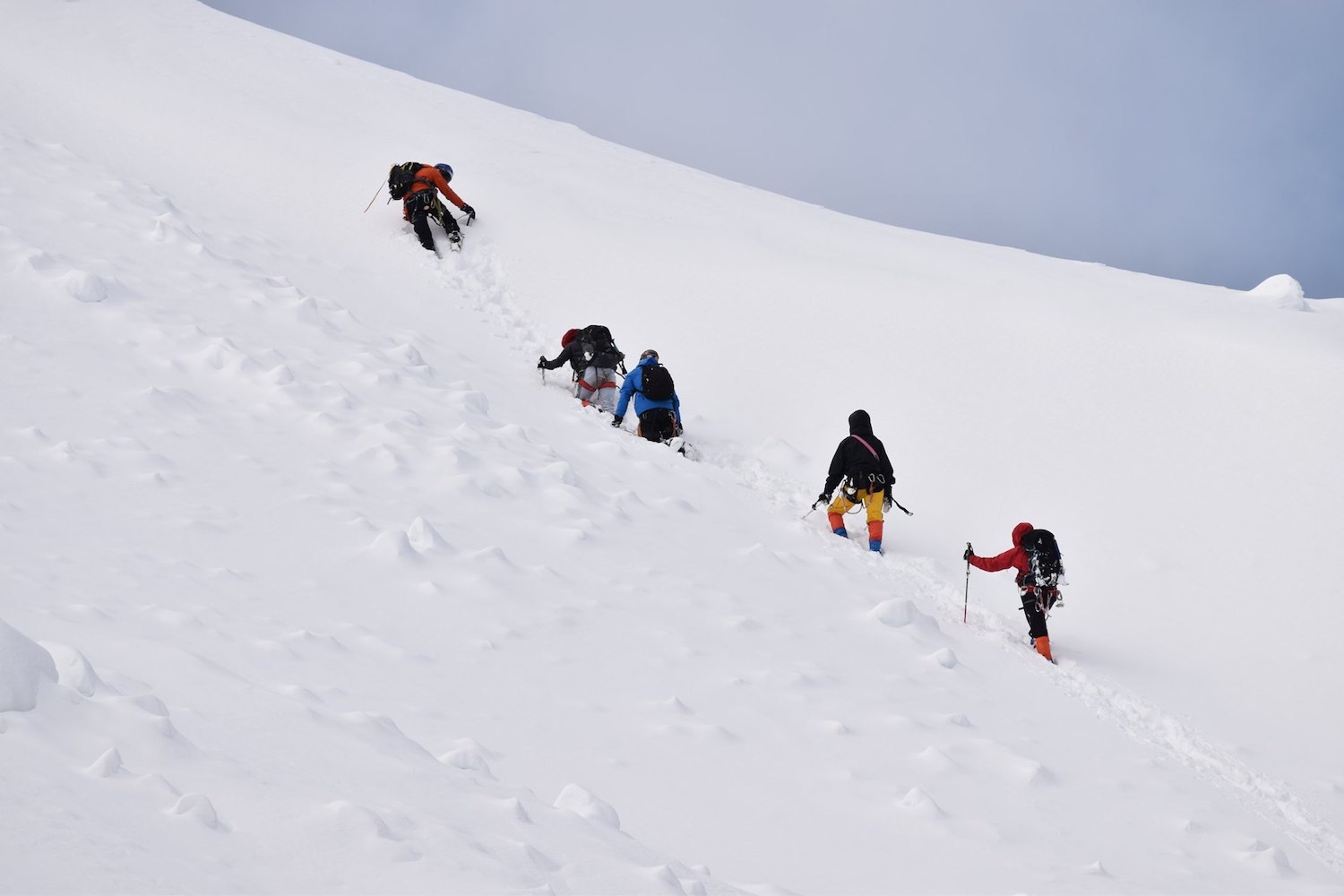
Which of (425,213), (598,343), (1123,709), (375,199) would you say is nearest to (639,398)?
(598,343)

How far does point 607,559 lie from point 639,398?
3.23 metres

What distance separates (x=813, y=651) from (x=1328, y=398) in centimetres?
802

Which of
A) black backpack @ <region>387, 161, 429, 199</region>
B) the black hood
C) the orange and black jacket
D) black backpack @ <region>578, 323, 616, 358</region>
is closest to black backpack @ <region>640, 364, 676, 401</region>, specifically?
black backpack @ <region>578, 323, 616, 358</region>

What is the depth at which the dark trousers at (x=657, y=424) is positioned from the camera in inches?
391

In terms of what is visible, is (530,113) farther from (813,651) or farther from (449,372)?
(813,651)

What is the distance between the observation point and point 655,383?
995 centimetres

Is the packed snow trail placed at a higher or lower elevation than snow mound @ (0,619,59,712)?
higher

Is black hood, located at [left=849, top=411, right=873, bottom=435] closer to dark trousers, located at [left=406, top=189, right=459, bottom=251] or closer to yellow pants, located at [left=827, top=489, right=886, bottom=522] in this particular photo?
yellow pants, located at [left=827, top=489, right=886, bottom=522]

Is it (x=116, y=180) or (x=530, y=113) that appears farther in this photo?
(x=530, y=113)

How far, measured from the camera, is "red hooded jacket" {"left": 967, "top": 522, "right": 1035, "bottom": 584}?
26.3 ft

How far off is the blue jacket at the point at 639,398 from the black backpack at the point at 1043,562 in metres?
3.68

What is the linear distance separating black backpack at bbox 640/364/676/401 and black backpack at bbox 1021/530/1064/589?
149 inches

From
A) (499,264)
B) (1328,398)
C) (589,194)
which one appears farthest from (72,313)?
(1328,398)

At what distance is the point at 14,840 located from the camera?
227cm
